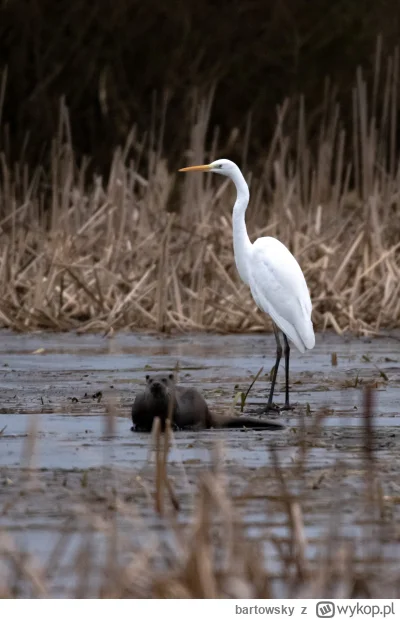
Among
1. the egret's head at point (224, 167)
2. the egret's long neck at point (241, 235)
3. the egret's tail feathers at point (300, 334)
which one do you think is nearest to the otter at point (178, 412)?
the egret's tail feathers at point (300, 334)

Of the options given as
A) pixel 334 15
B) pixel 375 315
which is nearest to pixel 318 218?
pixel 375 315

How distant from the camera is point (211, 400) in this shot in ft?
30.1

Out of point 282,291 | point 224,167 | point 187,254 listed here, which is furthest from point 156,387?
point 187,254

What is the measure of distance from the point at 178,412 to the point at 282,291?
2495 mm

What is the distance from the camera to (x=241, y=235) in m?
10.9


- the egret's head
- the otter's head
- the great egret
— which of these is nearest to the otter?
the otter's head

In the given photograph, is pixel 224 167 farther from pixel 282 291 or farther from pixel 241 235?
pixel 282 291

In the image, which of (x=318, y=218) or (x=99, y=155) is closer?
(x=318, y=218)

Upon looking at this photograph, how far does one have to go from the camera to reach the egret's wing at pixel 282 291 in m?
10.1

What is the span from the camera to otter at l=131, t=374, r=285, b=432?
7832mm

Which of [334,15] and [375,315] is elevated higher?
[334,15]

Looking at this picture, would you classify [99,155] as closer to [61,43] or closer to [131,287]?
[61,43]

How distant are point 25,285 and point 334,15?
1091 centimetres

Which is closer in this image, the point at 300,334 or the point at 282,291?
the point at 300,334
